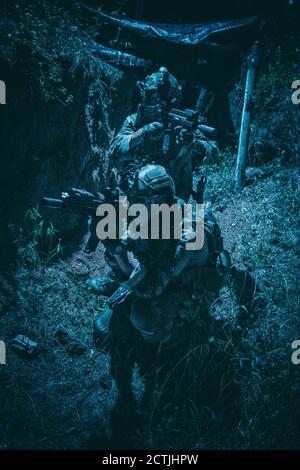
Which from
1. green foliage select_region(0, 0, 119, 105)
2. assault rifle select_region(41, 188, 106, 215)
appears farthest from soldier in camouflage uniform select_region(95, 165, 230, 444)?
green foliage select_region(0, 0, 119, 105)

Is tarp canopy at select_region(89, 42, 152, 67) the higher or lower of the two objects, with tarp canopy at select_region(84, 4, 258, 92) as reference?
lower

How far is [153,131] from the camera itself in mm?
3949

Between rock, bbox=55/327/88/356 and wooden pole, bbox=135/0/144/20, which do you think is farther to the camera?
wooden pole, bbox=135/0/144/20

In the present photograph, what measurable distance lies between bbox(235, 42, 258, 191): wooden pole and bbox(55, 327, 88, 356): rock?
413cm

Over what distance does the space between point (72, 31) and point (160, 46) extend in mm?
2305

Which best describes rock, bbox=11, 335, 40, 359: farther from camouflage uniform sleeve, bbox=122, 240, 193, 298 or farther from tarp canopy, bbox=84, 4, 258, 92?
tarp canopy, bbox=84, 4, 258, 92

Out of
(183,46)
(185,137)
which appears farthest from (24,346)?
(183,46)

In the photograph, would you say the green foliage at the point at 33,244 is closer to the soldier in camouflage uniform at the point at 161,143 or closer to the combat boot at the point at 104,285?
the combat boot at the point at 104,285

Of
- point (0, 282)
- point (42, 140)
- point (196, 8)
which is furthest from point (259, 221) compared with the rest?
point (196, 8)

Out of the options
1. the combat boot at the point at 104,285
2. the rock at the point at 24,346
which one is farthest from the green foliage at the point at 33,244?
the rock at the point at 24,346

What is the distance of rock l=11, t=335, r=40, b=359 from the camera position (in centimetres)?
325

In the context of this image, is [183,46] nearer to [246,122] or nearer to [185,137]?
[246,122]

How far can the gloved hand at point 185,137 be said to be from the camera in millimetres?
3927

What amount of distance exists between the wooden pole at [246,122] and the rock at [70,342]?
163 inches
